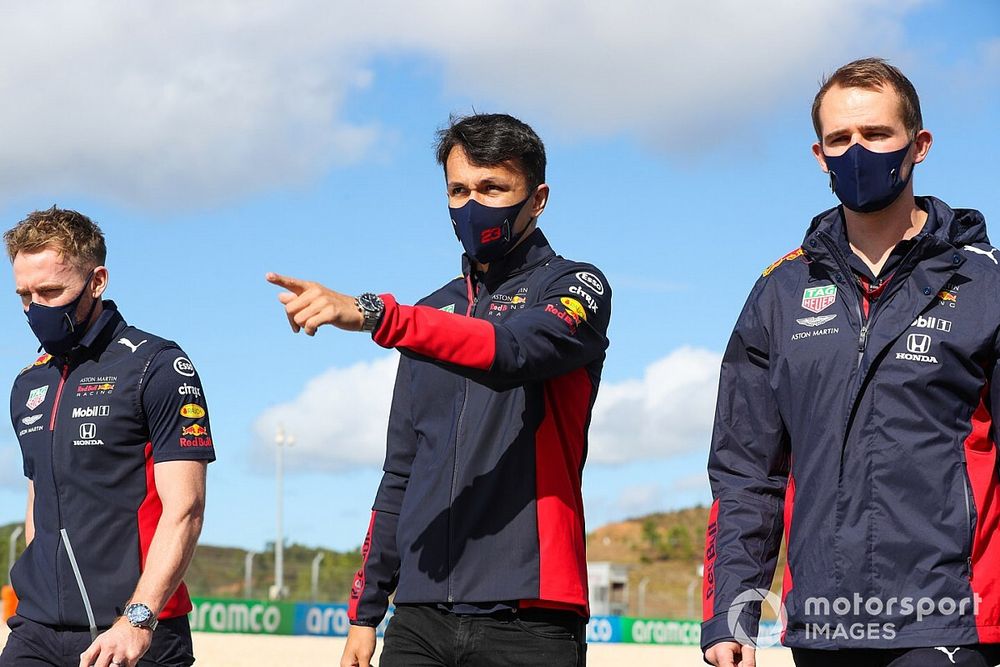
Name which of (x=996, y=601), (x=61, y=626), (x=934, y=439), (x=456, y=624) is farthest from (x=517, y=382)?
(x=61, y=626)

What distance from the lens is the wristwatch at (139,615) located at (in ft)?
16.6

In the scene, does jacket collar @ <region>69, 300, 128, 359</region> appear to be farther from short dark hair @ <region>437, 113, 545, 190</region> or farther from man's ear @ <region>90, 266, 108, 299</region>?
short dark hair @ <region>437, 113, 545, 190</region>

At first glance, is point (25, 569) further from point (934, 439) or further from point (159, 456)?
point (934, 439)

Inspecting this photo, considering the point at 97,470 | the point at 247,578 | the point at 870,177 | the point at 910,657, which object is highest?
the point at 247,578

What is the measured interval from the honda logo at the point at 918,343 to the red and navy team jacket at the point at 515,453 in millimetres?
1090

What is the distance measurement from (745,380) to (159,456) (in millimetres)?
2427

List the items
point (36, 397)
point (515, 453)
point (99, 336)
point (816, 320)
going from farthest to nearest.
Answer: point (36, 397)
point (99, 336)
point (515, 453)
point (816, 320)

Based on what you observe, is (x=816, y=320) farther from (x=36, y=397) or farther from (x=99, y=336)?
(x=36, y=397)

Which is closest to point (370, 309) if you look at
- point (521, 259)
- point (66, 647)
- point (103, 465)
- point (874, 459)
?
point (521, 259)

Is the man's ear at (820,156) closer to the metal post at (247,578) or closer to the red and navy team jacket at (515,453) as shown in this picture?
the red and navy team jacket at (515,453)

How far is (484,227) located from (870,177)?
1368 mm

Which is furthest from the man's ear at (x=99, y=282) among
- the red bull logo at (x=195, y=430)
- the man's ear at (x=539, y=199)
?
the man's ear at (x=539, y=199)

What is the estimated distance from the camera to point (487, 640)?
14.4 ft

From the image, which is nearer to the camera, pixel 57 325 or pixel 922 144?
pixel 922 144
